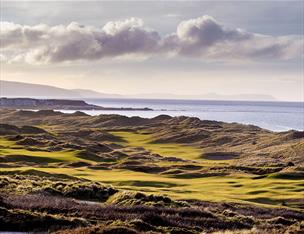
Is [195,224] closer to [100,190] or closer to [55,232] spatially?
[55,232]

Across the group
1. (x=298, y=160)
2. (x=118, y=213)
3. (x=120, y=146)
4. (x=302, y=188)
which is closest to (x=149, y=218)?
(x=118, y=213)

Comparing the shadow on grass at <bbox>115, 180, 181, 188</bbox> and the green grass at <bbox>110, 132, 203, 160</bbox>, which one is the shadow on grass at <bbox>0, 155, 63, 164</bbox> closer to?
the shadow on grass at <bbox>115, 180, 181, 188</bbox>

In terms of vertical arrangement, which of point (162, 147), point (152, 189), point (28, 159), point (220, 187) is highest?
point (152, 189)

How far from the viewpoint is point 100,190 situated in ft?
104

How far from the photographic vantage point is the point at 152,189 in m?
46.1

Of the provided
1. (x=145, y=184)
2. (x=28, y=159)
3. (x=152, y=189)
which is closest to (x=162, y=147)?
(x=28, y=159)

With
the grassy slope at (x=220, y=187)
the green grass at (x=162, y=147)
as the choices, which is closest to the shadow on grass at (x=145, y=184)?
the grassy slope at (x=220, y=187)

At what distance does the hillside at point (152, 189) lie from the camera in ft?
69.6

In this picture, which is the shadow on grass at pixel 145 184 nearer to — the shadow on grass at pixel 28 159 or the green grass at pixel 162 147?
the shadow on grass at pixel 28 159

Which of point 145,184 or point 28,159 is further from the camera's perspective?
point 28,159

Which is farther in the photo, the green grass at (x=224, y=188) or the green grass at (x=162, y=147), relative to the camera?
the green grass at (x=162, y=147)

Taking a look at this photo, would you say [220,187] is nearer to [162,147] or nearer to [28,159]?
[28,159]

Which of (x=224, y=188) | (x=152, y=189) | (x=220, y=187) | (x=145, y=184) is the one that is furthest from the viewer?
(x=220, y=187)

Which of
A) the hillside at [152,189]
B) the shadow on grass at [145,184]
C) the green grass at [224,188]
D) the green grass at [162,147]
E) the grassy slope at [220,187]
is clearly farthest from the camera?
the green grass at [162,147]
